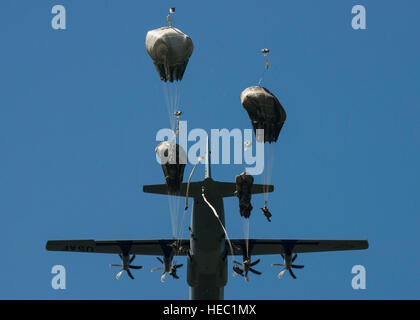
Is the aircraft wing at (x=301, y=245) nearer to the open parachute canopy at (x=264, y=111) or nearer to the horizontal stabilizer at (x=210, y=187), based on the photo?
the horizontal stabilizer at (x=210, y=187)

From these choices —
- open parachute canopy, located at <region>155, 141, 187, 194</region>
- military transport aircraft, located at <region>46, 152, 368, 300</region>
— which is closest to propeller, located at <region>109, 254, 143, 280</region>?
military transport aircraft, located at <region>46, 152, 368, 300</region>

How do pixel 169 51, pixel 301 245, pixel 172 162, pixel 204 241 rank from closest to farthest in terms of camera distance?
pixel 169 51
pixel 172 162
pixel 204 241
pixel 301 245

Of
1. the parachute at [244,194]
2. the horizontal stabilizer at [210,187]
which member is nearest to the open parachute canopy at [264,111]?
the parachute at [244,194]

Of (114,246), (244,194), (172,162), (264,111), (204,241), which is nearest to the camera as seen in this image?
(244,194)

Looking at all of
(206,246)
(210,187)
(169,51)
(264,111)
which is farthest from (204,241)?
(169,51)

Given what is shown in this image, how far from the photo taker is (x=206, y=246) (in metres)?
74.3

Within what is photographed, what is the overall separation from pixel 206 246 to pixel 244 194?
605 inches

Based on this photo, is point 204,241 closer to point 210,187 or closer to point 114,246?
point 210,187

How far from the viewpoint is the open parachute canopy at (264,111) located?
60562mm

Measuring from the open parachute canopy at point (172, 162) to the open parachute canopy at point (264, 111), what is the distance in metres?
5.52

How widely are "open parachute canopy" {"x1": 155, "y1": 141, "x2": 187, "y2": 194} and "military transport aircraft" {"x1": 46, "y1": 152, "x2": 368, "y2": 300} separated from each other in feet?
20.1

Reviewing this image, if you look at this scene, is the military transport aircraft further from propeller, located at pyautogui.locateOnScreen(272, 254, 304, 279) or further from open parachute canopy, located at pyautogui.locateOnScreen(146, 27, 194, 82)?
open parachute canopy, located at pyautogui.locateOnScreen(146, 27, 194, 82)

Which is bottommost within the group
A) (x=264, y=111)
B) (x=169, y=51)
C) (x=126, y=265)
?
(x=126, y=265)

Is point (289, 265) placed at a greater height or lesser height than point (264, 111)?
lesser
